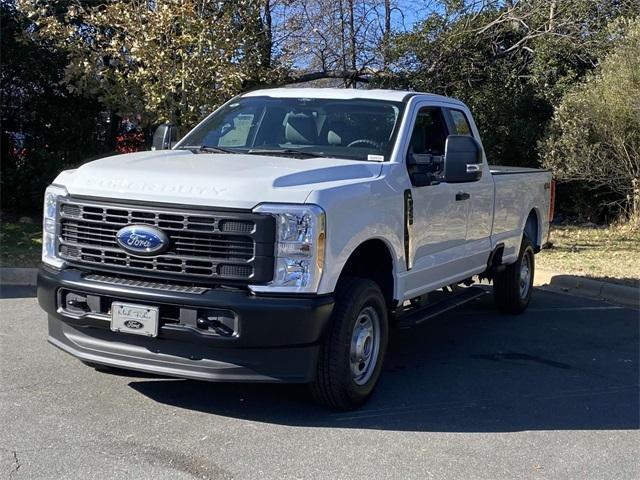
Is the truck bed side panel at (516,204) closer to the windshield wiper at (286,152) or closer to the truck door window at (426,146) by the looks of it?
the truck door window at (426,146)

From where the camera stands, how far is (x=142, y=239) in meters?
4.60

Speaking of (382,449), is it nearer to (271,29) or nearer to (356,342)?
(356,342)

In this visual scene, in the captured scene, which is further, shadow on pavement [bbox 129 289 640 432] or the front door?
the front door

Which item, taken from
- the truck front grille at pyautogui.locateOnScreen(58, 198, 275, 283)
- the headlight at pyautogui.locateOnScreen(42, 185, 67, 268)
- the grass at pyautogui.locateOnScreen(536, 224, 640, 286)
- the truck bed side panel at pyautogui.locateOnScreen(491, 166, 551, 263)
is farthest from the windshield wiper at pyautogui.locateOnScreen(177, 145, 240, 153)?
the grass at pyautogui.locateOnScreen(536, 224, 640, 286)

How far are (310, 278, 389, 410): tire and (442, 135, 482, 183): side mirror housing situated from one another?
3.86 ft

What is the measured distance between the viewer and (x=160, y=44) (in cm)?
1100

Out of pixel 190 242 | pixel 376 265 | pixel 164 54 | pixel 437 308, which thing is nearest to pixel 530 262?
pixel 437 308

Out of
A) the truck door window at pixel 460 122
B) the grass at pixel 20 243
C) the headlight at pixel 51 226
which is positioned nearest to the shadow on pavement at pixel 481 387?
the headlight at pixel 51 226

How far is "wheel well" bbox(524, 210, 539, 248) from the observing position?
882cm

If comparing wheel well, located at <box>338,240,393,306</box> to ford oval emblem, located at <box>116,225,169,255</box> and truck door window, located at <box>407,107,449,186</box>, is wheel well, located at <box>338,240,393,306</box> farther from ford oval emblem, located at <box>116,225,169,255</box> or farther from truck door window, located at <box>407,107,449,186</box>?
ford oval emblem, located at <box>116,225,169,255</box>

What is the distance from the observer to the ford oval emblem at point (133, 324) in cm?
454

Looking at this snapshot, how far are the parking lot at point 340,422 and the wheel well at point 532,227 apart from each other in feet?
7.39

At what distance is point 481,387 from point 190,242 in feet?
8.31

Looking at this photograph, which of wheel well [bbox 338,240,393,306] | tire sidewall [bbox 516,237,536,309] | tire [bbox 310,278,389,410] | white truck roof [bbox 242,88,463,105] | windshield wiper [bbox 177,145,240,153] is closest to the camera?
tire [bbox 310,278,389,410]
